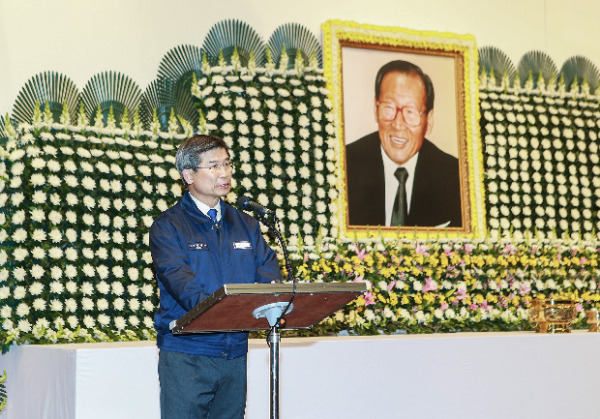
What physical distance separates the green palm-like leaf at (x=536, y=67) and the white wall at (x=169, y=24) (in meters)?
0.06

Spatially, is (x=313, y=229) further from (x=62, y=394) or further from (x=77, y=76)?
(x=62, y=394)

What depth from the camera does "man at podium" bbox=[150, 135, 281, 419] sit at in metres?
2.89

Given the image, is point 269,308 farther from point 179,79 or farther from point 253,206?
point 179,79

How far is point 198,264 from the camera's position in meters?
2.99

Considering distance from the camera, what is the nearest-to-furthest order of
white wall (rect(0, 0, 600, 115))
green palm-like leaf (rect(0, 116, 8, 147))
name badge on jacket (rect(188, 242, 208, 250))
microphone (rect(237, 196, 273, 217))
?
microphone (rect(237, 196, 273, 217))
name badge on jacket (rect(188, 242, 208, 250))
green palm-like leaf (rect(0, 116, 8, 147))
white wall (rect(0, 0, 600, 115))

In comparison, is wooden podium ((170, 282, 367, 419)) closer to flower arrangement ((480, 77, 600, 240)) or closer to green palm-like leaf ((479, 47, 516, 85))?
flower arrangement ((480, 77, 600, 240))

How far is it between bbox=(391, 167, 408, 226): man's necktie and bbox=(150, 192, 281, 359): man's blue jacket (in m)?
3.35

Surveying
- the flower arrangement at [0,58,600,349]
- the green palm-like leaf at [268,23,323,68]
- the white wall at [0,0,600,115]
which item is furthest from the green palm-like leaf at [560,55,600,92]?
the green palm-like leaf at [268,23,323,68]

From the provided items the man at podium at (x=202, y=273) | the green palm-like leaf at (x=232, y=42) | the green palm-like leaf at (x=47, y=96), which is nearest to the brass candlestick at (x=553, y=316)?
the green palm-like leaf at (x=232, y=42)

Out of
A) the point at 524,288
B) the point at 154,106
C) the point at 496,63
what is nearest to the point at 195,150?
the point at 154,106

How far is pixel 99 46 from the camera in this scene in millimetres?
5648

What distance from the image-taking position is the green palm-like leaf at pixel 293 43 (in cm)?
616

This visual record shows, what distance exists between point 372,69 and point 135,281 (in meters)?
2.61

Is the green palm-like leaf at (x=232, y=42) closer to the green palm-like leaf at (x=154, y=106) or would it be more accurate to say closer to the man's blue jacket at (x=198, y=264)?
the green palm-like leaf at (x=154, y=106)
